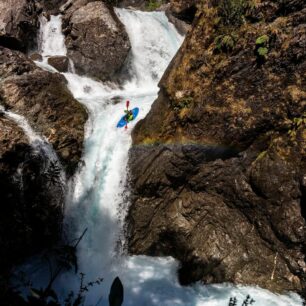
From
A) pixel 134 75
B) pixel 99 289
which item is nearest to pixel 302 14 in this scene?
pixel 99 289

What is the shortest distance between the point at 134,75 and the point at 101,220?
29.2 ft

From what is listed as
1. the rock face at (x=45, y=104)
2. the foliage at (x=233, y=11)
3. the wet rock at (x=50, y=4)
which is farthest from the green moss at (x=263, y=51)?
the wet rock at (x=50, y=4)

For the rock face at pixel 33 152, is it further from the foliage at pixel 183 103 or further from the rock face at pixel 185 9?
the rock face at pixel 185 9

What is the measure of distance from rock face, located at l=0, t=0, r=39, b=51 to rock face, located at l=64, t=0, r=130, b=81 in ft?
5.68

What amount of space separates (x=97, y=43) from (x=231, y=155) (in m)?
9.68

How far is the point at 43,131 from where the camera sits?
9.84m

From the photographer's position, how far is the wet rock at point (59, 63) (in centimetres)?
1513

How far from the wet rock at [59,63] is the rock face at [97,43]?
640 millimetres

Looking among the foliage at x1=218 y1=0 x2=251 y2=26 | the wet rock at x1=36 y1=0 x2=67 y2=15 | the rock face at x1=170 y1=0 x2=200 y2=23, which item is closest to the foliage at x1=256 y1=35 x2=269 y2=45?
the foliage at x1=218 y1=0 x2=251 y2=26

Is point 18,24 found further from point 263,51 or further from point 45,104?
point 263,51

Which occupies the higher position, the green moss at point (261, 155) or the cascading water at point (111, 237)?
the green moss at point (261, 155)

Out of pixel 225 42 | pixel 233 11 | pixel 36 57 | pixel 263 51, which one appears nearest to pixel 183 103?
pixel 225 42

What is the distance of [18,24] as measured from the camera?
14875 mm

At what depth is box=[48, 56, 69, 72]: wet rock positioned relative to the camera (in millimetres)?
15133
